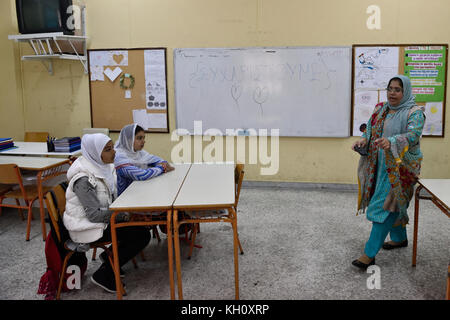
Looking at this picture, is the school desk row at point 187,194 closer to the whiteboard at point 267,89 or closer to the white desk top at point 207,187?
the white desk top at point 207,187

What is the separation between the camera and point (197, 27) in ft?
16.2

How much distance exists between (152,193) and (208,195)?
1.28 feet

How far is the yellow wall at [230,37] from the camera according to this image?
4.62m

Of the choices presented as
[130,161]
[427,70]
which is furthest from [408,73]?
[130,161]

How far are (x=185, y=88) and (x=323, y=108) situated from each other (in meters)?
1.82

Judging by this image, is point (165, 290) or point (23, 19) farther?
point (23, 19)

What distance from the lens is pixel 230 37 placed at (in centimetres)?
490

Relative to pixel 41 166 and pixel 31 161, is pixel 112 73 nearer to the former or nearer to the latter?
pixel 31 161

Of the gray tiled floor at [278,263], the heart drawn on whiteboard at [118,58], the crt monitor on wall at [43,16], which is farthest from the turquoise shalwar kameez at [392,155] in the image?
the crt monitor on wall at [43,16]

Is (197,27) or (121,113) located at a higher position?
(197,27)

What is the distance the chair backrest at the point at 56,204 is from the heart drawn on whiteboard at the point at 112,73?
9.48ft
